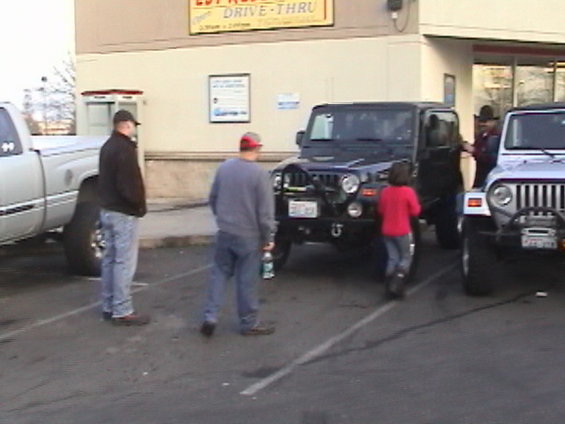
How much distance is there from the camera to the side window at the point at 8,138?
29.1ft

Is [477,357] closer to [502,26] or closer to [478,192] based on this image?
[478,192]

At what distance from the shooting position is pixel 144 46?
17.6 meters

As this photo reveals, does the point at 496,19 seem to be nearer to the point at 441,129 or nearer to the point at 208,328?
the point at 441,129

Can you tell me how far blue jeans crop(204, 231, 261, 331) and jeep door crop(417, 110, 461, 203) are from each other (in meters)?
3.61

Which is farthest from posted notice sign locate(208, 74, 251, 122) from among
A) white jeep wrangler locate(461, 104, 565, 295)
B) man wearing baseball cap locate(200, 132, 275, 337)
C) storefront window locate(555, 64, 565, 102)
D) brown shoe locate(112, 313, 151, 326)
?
man wearing baseball cap locate(200, 132, 275, 337)

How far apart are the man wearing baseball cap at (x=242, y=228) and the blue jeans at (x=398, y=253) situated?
186 centimetres

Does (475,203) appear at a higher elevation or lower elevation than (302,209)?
higher

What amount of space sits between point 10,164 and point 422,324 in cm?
439

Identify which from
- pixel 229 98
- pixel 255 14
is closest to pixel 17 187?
pixel 229 98

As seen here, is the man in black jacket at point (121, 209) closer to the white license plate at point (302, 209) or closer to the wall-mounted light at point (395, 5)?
the white license plate at point (302, 209)

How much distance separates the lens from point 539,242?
7.81m

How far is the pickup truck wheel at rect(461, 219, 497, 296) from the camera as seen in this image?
8.28 metres

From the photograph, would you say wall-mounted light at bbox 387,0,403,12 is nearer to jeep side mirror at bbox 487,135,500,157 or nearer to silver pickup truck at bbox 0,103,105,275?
jeep side mirror at bbox 487,135,500,157

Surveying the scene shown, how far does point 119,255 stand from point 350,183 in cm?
265
